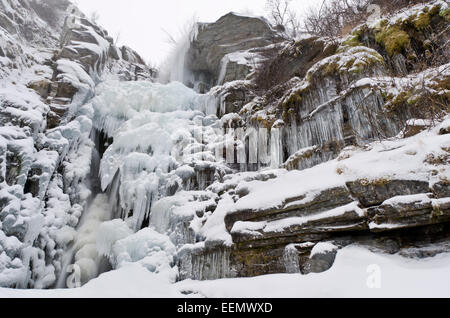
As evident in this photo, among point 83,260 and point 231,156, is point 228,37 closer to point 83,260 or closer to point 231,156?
point 231,156

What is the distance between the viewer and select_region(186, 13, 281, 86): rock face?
13844 mm

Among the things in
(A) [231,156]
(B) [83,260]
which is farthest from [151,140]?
(B) [83,260]

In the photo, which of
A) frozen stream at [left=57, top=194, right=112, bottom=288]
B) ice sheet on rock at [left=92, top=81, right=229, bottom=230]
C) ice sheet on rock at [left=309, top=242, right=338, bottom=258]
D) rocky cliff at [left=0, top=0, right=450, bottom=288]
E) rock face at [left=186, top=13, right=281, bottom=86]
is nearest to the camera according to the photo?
ice sheet on rock at [left=309, top=242, right=338, bottom=258]

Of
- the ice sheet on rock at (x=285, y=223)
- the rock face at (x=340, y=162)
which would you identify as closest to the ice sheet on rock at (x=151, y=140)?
the rock face at (x=340, y=162)

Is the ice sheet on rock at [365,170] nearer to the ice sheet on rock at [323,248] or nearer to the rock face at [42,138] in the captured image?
the ice sheet on rock at [323,248]

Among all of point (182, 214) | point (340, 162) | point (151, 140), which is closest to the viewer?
point (340, 162)

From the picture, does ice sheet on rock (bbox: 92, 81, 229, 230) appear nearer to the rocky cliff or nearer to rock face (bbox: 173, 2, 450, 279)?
the rocky cliff

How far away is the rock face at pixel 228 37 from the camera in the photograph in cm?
1384

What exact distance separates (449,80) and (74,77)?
40.5ft

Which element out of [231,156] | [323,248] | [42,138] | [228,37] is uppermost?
[228,37]

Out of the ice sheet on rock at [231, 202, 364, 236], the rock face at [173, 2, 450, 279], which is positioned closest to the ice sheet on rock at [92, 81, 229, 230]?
the rock face at [173, 2, 450, 279]

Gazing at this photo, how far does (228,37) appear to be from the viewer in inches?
556

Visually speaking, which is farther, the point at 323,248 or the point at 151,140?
the point at 151,140

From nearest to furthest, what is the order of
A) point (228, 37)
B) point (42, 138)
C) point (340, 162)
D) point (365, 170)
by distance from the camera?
point (365, 170), point (340, 162), point (42, 138), point (228, 37)
